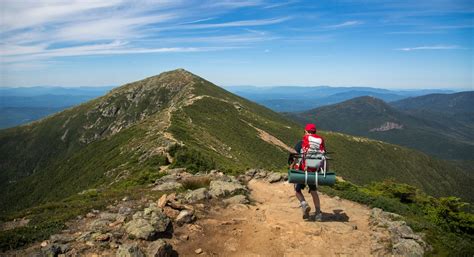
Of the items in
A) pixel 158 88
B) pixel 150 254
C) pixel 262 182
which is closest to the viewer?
pixel 150 254

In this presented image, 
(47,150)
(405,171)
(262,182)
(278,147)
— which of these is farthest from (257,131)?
(47,150)

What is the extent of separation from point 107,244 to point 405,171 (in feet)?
488

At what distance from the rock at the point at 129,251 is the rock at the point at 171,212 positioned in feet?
10.6

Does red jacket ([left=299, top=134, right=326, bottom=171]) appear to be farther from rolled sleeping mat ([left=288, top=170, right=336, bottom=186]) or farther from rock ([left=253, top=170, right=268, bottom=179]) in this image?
rock ([left=253, top=170, right=268, bottom=179])

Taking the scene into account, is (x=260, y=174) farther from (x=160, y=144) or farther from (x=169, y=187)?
(x=160, y=144)

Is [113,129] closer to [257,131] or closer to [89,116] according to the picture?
[89,116]

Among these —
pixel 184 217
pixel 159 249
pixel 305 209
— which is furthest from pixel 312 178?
pixel 159 249

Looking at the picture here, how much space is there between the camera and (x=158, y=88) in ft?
571

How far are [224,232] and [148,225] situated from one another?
287 cm

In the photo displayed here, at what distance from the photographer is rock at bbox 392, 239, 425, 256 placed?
11.2 meters

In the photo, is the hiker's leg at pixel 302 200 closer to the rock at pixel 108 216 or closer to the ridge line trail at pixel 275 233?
the ridge line trail at pixel 275 233

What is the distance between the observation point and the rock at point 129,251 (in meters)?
9.79

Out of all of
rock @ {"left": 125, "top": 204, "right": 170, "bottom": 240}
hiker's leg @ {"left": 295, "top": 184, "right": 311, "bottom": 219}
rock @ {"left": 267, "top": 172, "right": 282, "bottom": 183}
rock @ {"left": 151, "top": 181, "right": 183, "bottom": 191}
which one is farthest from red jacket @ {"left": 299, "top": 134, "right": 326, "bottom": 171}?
rock @ {"left": 267, "top": 172, "right": 282, "bottom": 183}

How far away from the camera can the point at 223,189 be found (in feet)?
58.9
